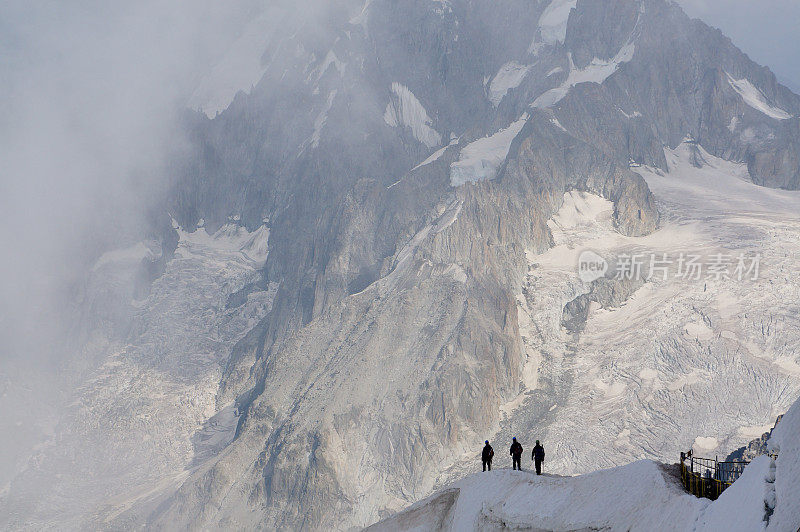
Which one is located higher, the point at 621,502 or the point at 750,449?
the point at 621,502

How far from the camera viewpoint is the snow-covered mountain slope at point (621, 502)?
19328mm

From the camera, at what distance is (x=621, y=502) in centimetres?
3102

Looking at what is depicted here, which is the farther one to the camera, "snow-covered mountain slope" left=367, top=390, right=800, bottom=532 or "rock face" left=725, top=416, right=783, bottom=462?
"rock face" left=725, top=416, right=783, bottom=462

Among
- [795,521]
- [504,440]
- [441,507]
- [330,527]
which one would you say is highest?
[795,521]

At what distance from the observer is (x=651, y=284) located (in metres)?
194

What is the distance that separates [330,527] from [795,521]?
14504cm

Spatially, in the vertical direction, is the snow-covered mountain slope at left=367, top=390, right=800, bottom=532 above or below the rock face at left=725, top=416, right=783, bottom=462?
above

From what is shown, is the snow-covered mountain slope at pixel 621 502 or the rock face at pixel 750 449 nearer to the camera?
the snow-covered mountain slope at pixel 621 502

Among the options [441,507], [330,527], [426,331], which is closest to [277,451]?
[330,527]

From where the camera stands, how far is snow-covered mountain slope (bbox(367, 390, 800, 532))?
63.4ft

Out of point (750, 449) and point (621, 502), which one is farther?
point (750, 449)

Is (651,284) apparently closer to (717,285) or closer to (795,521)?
(717,285)

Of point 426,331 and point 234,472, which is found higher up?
point 426,331

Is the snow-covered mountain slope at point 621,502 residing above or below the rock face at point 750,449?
above
